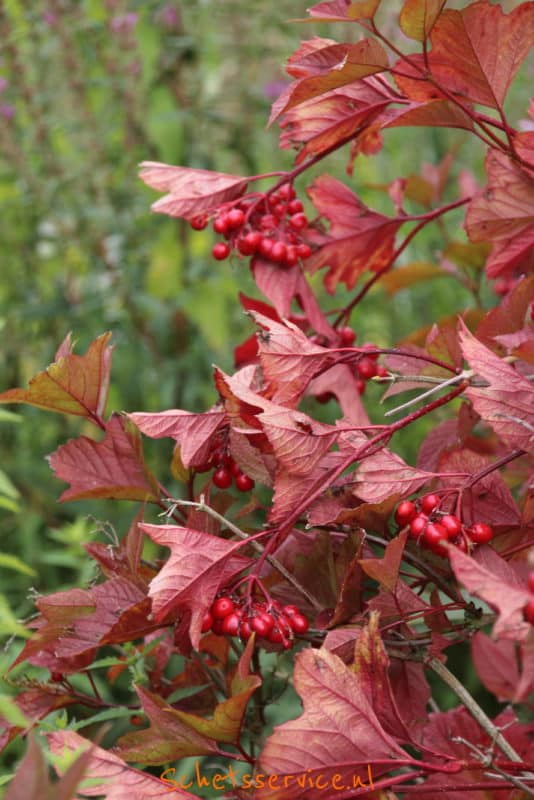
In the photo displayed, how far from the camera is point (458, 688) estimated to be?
20.8 inches

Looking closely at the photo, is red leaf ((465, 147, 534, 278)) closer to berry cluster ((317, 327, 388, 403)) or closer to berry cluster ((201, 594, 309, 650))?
berry cluster ((317, 327, 388, 403))

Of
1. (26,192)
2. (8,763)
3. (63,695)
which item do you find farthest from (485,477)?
(26,192)

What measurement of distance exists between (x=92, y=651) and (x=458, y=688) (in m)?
0.24

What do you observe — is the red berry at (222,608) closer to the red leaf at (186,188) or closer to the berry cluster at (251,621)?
the berry cluster at (251,621)

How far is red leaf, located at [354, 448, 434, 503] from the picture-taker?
0.53 m

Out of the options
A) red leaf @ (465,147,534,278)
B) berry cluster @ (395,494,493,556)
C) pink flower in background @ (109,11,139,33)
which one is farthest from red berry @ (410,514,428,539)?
pink flower in background @ (109,11,139,33)

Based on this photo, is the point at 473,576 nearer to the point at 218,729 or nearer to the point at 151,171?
the point at 218,729

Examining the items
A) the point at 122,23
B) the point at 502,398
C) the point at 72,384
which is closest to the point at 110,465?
the point at 72,384

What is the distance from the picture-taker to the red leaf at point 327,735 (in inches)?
18.0

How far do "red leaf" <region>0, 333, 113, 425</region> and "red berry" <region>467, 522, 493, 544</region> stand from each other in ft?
0.85

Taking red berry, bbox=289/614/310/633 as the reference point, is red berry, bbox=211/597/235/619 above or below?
above

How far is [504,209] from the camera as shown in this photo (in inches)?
24.6

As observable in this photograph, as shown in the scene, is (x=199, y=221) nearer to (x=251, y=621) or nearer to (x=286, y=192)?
(x=286, y=192)

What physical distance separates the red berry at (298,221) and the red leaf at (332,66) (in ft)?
0.34
